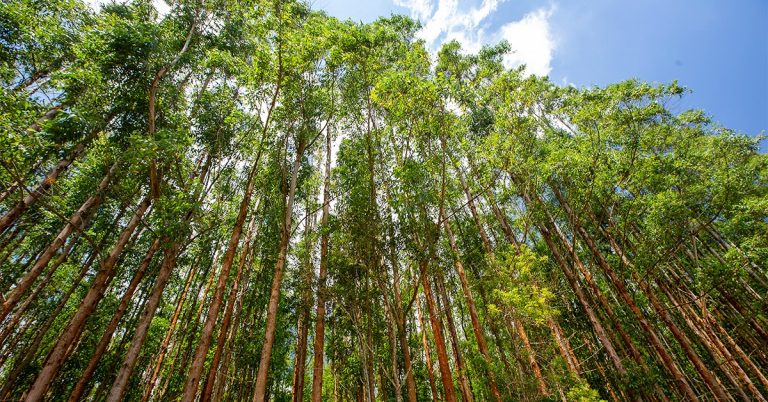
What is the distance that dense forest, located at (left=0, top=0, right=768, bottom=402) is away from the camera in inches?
241

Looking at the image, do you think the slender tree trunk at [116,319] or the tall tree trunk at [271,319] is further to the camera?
the slender tree trunk at [116,319]

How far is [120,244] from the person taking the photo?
6.24 metres

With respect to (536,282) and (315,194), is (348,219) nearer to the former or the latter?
(536,282)

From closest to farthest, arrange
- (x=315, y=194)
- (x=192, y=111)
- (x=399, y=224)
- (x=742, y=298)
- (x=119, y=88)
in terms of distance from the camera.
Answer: (x=119, y=88), (x=399, y=224), (x=192, y=111), (x=742, y=298), (x=315, y=194)

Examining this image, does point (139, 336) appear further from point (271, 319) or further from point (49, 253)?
point (49, 253)

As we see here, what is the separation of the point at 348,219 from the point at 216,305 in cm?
331

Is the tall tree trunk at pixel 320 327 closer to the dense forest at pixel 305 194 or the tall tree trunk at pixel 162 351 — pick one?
the dense forest at pixel 305 194

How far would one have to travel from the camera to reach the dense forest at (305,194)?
6.12 meters

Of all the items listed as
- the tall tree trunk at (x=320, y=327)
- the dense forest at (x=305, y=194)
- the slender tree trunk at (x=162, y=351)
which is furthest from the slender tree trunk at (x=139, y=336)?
the slender tree trunk at (x=162, y=351)

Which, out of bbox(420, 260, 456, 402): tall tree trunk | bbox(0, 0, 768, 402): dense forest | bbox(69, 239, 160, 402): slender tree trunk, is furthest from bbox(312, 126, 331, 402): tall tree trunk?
bbox(69, 239, 160, 402): slender tree trunk

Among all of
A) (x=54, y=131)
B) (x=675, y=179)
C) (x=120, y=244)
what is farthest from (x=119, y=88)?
(x=675, y=179)

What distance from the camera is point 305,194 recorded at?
12234 millimetres

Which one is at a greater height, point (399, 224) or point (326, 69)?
point (326, 69)

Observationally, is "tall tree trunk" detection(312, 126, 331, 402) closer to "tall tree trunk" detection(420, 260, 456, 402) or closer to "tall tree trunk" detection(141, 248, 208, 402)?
"tall tree trunk" detection(420, 260, 456, 402)
